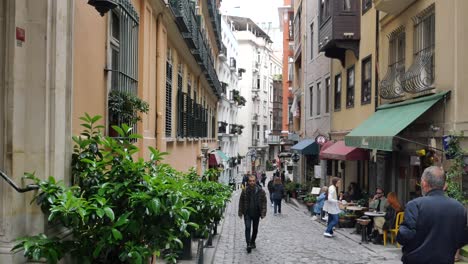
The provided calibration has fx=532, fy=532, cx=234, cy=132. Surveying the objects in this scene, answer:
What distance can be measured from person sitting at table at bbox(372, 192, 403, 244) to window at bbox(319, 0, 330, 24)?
965 centimetres

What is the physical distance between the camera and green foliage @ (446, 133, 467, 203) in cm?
1015

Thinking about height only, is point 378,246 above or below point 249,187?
below

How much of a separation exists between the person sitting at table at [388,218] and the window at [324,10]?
31.7ft

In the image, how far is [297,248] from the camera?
42.0 ft

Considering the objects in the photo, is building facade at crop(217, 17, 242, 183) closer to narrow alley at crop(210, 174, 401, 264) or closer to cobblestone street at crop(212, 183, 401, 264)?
narrow alley at crop(210, 174, 401, 264)

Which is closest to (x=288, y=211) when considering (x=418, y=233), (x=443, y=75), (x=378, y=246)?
(x=378, y=246)

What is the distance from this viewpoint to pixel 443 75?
37.7 ft

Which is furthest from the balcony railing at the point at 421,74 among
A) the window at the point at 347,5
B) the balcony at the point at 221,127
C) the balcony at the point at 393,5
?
the balcony at the point at 221,127

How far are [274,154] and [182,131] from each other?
72851 millimetres

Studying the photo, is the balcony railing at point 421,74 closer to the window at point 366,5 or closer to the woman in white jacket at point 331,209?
the woman in white jacket at point 331,209

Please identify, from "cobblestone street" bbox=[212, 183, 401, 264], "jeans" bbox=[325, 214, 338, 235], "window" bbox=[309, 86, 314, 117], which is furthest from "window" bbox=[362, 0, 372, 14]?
"window" bbox=[309, 86, 314, 117]

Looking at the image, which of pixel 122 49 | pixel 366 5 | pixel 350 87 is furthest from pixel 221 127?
pixel 122 49

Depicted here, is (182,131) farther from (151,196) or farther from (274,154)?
(274,154)

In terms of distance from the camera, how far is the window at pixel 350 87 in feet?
67.0
